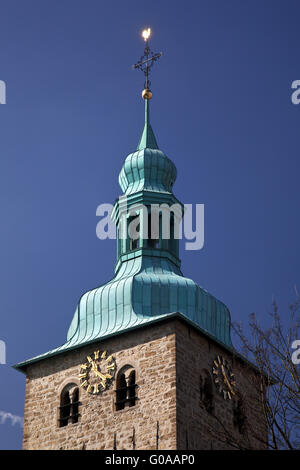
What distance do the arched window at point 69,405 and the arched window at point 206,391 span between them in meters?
4.03

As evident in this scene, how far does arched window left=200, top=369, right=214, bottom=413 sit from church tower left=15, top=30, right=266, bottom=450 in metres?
0.04

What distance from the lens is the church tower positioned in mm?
37156

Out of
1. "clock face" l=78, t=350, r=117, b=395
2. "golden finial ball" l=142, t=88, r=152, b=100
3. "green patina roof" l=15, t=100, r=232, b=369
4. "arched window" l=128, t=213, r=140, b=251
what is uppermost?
"golden finial ball" l=142, t=88, r=152, b=100

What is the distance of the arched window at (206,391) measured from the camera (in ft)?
125

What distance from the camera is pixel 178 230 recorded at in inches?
1710

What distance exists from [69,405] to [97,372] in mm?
1465

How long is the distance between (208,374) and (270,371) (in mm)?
12334

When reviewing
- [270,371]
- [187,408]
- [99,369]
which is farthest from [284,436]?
[99,369]

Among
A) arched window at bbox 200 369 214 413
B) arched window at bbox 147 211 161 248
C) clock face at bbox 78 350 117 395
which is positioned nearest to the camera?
arched window at bbox 200 369 214 413

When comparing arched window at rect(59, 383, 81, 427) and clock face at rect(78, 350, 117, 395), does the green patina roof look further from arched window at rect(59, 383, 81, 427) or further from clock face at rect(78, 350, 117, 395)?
arched window at rect(59, 383, 81, 427)

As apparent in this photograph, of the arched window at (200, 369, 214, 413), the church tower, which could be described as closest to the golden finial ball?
the church tower

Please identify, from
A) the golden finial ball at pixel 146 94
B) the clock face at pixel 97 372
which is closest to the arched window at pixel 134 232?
the clock face at pixel 97 372

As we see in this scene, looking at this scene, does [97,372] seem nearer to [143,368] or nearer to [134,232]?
[143,368]

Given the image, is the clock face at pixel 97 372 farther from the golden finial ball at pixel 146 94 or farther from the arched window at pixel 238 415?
the golden finial ball at pixel 146 94
